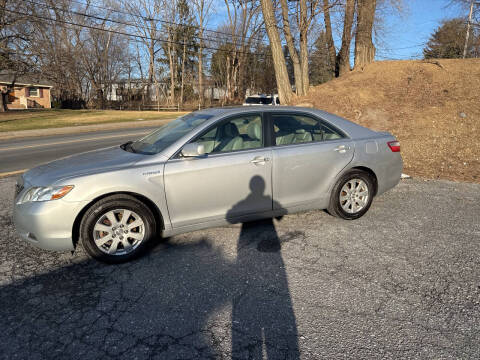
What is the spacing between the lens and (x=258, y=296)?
2844 mm

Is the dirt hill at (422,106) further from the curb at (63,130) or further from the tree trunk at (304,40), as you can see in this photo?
the curb at (63,130)

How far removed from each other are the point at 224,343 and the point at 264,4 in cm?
1287

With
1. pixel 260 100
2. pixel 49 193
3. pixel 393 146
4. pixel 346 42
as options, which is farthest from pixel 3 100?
pixel 393 146

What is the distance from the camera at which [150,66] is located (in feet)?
162

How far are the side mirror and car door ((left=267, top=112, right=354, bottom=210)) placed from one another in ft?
3.00

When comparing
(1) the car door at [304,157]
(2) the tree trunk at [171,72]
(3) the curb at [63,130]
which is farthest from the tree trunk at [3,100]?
(1) the car door at [304,157]

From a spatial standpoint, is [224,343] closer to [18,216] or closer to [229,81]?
[18,216]

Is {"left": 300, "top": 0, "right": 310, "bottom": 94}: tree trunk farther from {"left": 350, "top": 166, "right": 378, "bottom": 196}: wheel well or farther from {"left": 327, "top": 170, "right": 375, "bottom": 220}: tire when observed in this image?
{"left": 327, "top": 170, "right": 375, "bottom": 220}: tire

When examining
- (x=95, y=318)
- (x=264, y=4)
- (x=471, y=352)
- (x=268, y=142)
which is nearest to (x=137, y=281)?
(x=95, y=318)

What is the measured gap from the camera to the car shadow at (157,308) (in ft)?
7.52

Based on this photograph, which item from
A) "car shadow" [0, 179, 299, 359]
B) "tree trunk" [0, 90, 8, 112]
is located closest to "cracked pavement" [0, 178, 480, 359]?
"car shadow" [0, 179, 299, 359]

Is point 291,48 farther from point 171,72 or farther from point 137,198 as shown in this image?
point 171,72

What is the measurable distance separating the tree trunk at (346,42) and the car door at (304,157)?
11.8 meters

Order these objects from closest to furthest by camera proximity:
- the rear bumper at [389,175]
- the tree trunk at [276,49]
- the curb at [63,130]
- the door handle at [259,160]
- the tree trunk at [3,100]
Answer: the door handle at [259,160] < the rear bumper at [389,175] < the tree trunk at [276,49] < the curb at [63,130] < the tree trunk at [3,100]
